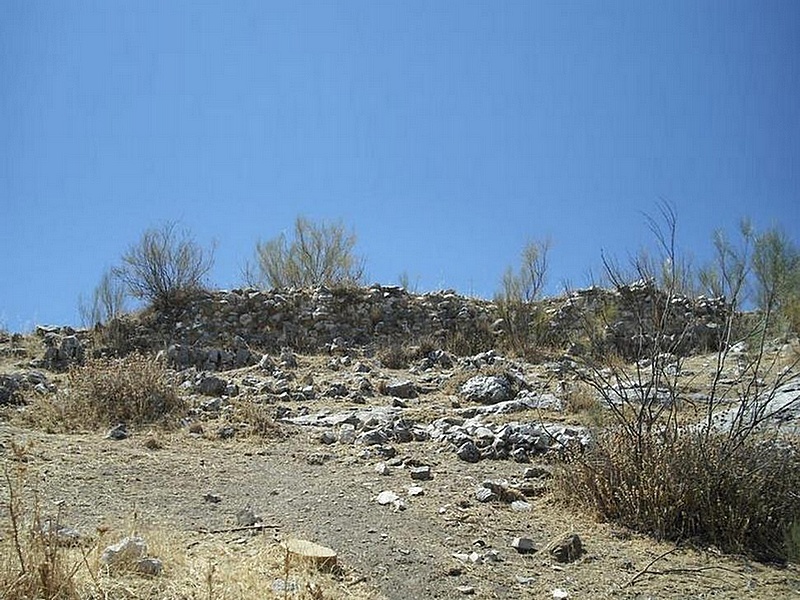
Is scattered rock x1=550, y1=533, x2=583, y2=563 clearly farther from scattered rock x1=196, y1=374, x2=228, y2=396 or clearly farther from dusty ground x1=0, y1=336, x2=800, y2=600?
scattered rock x1=196, y1=374, x2=228, y2=396

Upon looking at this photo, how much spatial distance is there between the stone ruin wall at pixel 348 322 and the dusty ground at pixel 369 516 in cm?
624

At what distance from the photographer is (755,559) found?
406 cm

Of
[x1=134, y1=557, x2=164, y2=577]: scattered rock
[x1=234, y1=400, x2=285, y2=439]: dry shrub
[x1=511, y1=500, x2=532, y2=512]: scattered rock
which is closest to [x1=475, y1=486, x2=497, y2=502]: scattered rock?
[x1=511, y1=500, x2=532, y2=512]: scattered rock

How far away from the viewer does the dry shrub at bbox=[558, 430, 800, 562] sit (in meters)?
4.25

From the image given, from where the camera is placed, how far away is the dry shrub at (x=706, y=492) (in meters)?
4.25

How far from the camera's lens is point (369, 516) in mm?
4617

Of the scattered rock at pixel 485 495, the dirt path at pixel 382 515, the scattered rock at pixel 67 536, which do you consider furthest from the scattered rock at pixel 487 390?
the scattered rock at pixel 67 536

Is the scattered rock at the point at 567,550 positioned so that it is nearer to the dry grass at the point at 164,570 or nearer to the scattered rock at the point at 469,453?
the dry grass at the point at 164,570

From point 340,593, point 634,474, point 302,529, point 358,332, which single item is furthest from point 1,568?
point 358,332

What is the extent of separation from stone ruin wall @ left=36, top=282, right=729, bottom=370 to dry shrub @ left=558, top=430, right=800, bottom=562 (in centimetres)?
836

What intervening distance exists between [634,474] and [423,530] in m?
1.43

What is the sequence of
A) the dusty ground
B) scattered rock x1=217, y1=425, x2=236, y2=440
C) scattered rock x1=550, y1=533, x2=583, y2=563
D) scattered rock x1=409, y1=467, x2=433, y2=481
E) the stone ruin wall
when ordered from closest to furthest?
the dusty ground, scattered rock x1=550, y1=533, x2=583, y2=563, scattered rock x1=409, y1=467, x2=433, y2=481, scattered rock x1=217, y1=425, x2=236, y2=440, the stone ruin wall

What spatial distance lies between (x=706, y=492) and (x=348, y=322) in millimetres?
10558

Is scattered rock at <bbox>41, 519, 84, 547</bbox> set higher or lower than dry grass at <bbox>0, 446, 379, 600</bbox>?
higher
